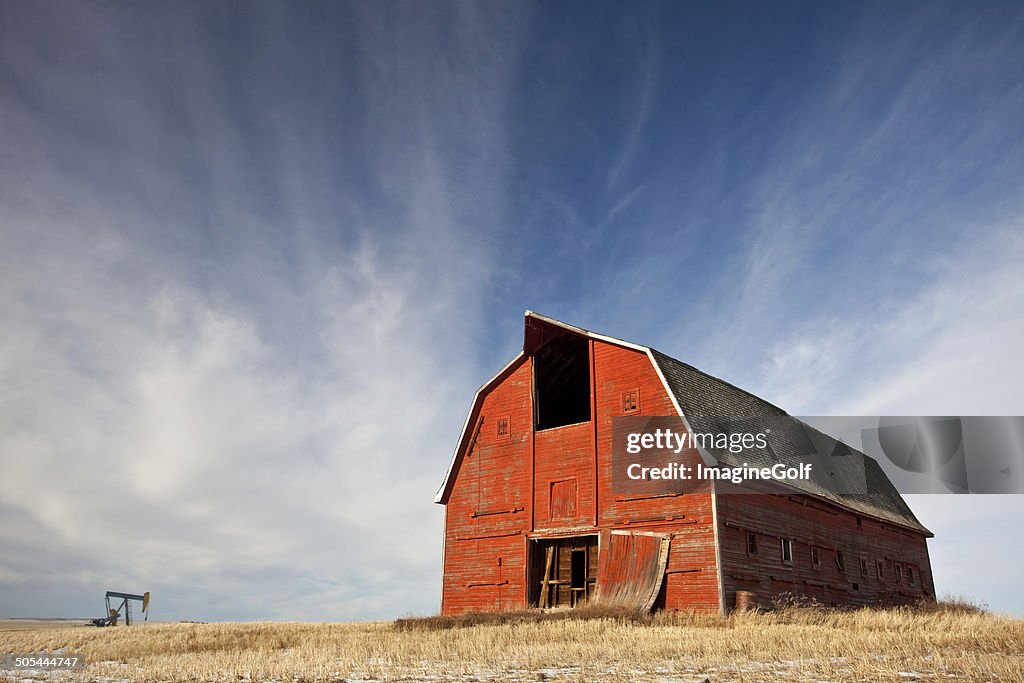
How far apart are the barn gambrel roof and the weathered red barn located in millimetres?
95

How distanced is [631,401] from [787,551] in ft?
20.2

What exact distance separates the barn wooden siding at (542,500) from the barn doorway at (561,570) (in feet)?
1.18

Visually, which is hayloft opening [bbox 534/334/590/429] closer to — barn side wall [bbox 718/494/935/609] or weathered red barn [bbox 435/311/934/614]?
weathered red barn [bbox 435/311/934/614]

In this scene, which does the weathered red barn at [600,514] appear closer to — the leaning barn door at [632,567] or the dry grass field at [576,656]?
the leaning barn door at [632,567]

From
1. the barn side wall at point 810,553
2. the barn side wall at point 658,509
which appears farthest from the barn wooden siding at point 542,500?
the barn side wall at point 810,553

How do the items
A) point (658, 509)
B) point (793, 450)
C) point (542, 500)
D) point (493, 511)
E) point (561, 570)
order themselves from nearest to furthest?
1. point (658, 509)
2. point (561, 570)
3. point (542, 500)
4. point (493, 511)
5. point (793, 450)

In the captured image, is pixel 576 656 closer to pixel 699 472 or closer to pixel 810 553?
pixel 699 472

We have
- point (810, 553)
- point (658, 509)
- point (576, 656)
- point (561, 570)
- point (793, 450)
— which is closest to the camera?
point (576, 656)

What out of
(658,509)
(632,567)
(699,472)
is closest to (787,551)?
(699,472)

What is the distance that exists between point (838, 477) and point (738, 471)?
10.1 meters

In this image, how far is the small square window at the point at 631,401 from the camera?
21.1 m

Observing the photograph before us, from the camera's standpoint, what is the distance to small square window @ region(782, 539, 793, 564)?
69.5ft

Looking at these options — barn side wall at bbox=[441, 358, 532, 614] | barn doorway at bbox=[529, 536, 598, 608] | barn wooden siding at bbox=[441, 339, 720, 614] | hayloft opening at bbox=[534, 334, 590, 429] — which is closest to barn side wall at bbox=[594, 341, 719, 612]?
barn wooden siding at bbox=[441, 339, 720, 614]

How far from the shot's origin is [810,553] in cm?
2259
